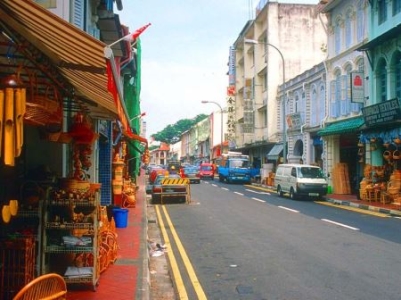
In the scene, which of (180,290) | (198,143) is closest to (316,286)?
(180,290)

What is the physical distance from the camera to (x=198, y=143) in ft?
335

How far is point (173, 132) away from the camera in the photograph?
135500mm

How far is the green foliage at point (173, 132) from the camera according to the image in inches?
5074

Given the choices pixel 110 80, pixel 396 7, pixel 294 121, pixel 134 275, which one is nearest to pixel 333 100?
pixel 294 121

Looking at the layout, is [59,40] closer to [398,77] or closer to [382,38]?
[382,38]

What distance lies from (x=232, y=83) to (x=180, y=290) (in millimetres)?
54471

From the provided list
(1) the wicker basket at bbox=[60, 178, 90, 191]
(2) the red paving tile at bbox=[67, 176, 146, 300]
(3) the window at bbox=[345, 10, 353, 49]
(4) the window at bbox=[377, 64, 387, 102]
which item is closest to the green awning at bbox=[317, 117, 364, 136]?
(4) the window at bbox=[377, 64, 387, 102]

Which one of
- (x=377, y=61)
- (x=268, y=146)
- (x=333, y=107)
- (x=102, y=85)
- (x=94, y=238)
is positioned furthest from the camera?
(x=268, y=146)

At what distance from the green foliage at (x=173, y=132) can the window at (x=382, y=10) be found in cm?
10242

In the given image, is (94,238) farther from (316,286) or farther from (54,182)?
(316,286)

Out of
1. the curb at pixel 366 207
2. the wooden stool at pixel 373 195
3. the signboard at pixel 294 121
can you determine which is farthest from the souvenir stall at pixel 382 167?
the signboard at pixel 294 121

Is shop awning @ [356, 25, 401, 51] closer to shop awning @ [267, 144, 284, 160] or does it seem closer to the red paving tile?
the red paving tile

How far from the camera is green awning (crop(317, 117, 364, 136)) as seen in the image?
25.1 meters

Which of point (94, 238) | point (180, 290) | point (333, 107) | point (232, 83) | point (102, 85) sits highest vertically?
point (232, 83)
